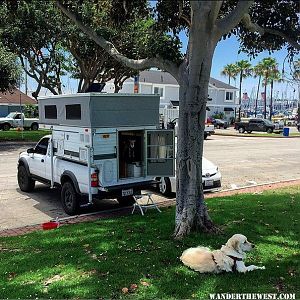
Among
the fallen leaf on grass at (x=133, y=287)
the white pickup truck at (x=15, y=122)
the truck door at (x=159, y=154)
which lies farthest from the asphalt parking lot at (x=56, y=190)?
the white pickup truck at (x=15, y=122)

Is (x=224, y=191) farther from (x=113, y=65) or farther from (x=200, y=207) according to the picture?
(x=113, y=65)

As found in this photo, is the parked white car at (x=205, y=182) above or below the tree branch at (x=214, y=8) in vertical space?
below

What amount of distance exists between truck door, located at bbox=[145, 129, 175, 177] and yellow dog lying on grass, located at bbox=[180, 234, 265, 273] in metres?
4.77

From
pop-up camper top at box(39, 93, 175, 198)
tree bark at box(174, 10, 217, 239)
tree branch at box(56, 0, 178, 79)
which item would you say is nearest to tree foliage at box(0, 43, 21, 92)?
pop-up camper top at box(39, 93, 175, 198)

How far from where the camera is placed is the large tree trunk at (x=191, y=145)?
6.62m

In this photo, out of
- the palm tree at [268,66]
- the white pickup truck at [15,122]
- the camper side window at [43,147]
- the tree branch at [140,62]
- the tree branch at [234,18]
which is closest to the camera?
the tree branch at [234,18]

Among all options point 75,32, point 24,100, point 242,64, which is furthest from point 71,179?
point 242,64

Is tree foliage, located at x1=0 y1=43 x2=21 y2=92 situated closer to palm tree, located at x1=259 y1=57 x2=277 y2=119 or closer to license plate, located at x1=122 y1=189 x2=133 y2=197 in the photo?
license plate, located at x1=122 y1=189 x2=133 y2=197

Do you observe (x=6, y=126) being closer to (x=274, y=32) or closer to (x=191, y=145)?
(x=274, y=32)

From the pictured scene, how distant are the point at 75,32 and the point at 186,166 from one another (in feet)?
66.9

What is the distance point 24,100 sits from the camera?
200 ft

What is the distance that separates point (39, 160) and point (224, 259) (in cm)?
727

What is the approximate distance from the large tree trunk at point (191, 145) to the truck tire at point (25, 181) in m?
6.32

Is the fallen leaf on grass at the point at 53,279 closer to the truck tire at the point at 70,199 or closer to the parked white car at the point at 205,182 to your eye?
A: the truck tire at the point at 70,199
